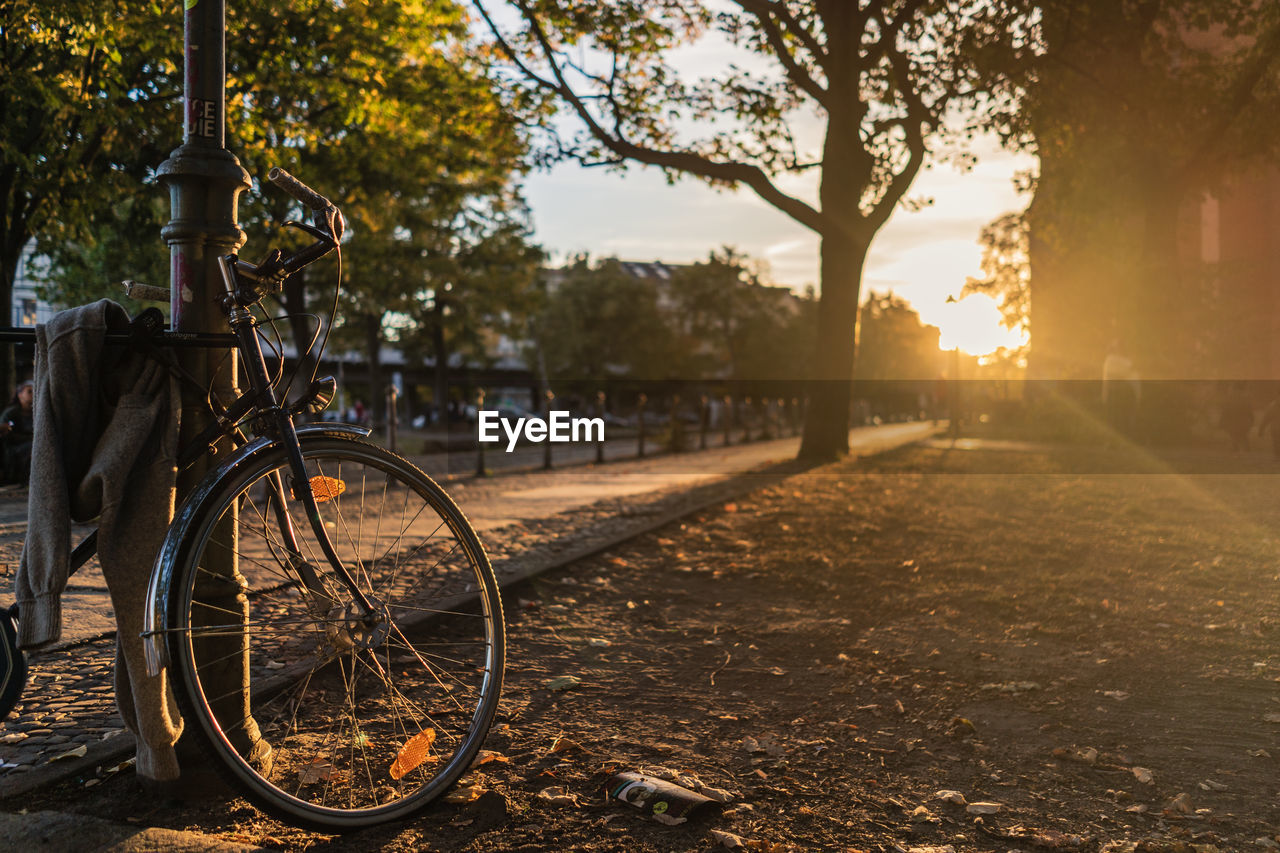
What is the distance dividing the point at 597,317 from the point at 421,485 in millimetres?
60129

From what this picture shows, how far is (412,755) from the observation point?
252 centimetres

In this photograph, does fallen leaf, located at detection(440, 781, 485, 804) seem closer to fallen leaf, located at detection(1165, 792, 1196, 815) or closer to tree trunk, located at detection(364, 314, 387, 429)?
fallen leaf, located at detection(1165, 792, 1196, 815)

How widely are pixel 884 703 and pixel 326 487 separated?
2.13m

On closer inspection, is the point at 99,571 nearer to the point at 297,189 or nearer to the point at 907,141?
the point at 297,189

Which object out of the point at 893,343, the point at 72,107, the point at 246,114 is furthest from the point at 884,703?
the point at 893,343

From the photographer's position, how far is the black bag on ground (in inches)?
94.3

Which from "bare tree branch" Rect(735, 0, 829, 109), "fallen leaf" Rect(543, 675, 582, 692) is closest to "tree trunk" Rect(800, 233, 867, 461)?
"bare tree branch" Rect(735, 0, 829, 109)

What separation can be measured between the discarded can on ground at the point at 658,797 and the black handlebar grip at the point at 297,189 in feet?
5.53

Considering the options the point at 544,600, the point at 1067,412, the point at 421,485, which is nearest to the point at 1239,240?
the point at 1067,412

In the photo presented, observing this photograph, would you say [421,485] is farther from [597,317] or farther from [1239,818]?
[597,317]

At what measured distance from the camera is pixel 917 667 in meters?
3.89

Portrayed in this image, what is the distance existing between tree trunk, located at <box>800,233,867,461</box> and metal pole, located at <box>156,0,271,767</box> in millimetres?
Answer: 13398

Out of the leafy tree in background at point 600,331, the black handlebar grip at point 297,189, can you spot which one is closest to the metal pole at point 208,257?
the black handlebar grip at point 297,189

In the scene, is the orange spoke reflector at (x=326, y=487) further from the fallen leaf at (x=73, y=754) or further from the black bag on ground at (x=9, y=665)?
the fallen leaf at (x=73, y=754)
